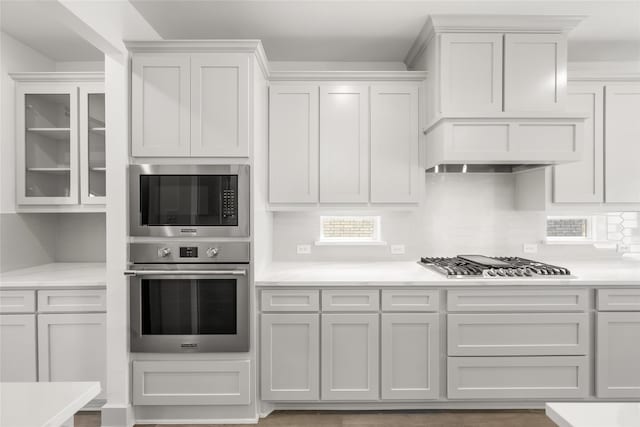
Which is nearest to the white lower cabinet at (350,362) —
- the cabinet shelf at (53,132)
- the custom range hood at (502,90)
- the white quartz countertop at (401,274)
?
the white quartz countertop at (401,274)

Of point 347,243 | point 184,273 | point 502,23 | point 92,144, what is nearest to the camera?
point 184,273

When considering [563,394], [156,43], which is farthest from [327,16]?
[563,394]

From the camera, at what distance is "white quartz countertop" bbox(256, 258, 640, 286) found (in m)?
2.55

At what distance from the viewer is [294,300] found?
2.57 metres

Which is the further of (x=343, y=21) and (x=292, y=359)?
(x=343, y=21)

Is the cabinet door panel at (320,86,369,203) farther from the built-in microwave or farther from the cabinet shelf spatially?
the cabinet shelf

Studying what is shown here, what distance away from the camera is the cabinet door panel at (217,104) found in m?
2.46

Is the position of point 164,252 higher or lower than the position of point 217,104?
lower

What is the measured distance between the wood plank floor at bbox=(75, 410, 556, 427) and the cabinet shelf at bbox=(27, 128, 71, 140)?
2.03 m

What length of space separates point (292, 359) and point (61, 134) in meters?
2.43

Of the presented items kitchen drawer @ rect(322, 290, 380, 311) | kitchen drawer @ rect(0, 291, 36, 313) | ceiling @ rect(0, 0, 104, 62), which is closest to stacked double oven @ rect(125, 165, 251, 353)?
kitchen drawer @ rect(322, 290, 380, 311)

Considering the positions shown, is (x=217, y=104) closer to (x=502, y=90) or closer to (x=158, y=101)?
(x=158, y=101)

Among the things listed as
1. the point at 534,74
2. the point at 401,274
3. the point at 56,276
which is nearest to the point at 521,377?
the point at 401,274

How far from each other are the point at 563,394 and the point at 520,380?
0.30 metres
